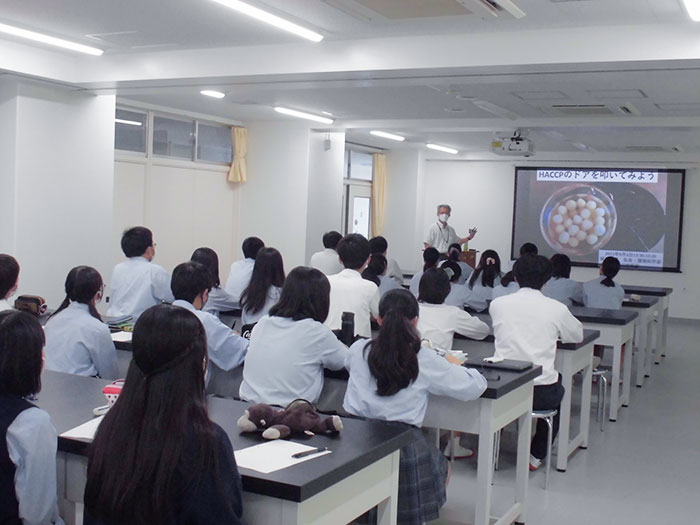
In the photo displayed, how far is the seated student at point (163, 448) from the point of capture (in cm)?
165

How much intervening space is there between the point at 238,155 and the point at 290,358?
707 centimetres

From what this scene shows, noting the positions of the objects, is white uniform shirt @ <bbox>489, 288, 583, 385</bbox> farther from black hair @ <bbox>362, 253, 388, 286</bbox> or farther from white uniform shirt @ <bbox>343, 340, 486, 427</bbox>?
black hair @ <bbox>362, 253, 388, 286</bbox>

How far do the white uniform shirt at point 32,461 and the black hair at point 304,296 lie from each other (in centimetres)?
137

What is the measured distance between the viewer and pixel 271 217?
991 cm

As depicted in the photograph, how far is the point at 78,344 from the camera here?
3439 mm

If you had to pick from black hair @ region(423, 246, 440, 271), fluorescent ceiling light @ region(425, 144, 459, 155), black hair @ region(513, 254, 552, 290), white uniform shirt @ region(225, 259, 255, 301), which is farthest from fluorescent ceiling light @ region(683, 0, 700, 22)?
fluorescent ceiling light @ region(425, 144, 459, 155)

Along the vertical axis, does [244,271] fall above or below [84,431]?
above

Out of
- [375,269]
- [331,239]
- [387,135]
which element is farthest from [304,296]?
[387,135]

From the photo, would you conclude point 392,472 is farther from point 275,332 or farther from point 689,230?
point 689,230

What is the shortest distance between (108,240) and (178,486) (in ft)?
19.6

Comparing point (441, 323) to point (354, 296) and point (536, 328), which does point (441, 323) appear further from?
point (354, 296)

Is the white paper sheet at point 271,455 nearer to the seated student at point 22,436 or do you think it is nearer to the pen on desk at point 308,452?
the pen on desk at point 308,452

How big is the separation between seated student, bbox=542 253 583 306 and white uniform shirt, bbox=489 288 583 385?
2.60 meters

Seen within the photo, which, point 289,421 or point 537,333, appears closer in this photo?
point 289,421
